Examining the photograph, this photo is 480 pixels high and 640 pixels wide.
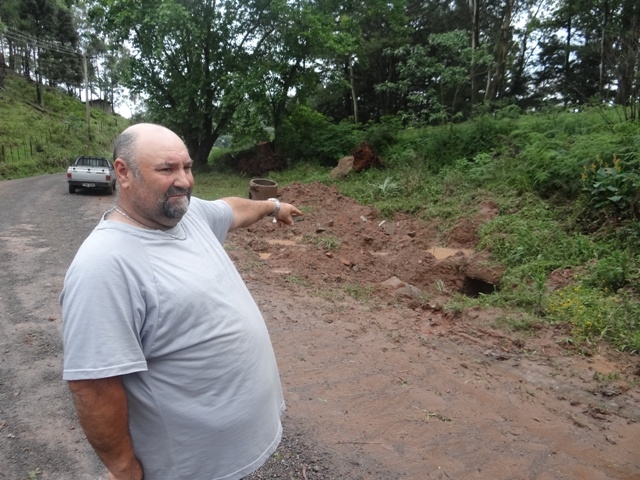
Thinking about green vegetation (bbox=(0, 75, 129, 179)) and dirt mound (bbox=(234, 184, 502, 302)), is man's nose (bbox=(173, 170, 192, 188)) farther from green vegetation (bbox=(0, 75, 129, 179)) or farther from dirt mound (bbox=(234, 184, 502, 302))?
green vegetation (bbox=(0, 75, 129, 179))

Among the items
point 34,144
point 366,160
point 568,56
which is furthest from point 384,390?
point 34,144

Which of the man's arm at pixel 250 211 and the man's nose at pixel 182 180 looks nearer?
the man's nose at pixel 182 180

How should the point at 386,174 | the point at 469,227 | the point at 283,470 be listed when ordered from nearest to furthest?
the point at 283,470
the point at 469,227
the point at 386,174

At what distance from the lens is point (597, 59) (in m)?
22.1

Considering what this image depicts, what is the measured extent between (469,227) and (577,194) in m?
2.06

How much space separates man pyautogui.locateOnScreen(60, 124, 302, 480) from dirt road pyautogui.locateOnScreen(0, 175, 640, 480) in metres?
1.46

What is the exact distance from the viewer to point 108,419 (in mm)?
1392

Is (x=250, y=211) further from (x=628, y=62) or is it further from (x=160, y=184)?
(x=628, y=62)

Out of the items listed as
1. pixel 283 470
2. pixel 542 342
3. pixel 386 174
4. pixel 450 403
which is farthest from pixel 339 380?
pixel 386 174

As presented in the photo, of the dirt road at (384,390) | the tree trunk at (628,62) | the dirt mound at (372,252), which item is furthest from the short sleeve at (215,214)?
the tree trunk at (628,62)

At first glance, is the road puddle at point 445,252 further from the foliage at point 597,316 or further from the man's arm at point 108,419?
the man's arm at point 108,419

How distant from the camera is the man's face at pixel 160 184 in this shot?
5.17 feet

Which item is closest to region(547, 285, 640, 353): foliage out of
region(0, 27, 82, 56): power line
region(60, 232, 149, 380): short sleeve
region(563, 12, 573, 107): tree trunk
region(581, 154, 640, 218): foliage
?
region(581, 154, 640, 218): foliage

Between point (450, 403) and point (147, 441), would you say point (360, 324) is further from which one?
point (147, 441)
